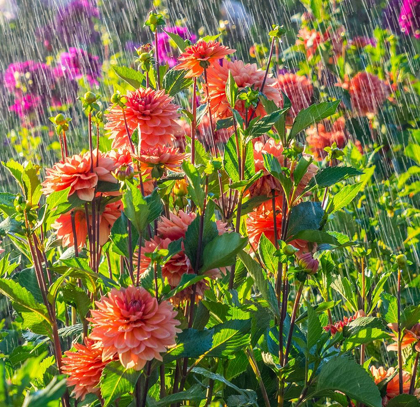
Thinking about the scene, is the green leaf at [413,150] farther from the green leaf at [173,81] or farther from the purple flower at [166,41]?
the purple flower at [166,41]

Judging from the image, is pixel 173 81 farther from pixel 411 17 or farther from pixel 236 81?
pixel 411 17

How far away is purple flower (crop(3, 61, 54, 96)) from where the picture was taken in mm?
2391

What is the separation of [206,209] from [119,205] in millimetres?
157

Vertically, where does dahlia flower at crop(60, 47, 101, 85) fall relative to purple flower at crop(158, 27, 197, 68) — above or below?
above

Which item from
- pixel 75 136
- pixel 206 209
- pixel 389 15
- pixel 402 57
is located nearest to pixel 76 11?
pixel 75 136

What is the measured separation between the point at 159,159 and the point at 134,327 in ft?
0.71

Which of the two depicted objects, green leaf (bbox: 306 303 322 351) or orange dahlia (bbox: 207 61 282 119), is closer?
green leaf (bbox: 306 303 322 351)

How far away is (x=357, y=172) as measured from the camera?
0.67 meters

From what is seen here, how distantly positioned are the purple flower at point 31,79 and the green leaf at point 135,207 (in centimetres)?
194

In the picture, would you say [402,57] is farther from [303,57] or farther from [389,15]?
[389,15]

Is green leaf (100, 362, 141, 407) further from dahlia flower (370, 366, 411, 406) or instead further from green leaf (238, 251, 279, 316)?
dahlia flower (370, 366, 411, 406)

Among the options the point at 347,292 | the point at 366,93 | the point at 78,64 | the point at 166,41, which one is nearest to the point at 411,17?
the point at 366,93

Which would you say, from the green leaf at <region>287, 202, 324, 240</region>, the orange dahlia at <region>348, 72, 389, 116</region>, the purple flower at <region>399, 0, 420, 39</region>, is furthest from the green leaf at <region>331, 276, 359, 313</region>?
the purple flower at <region>399, 0, 420, 39</region>

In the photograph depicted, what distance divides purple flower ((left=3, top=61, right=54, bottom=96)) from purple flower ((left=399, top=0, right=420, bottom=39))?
1327 mm
